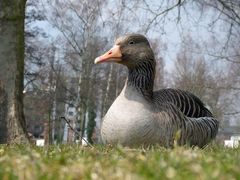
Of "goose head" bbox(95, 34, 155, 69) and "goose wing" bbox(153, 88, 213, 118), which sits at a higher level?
"goose head" bbox(95, 34, 155, 69)

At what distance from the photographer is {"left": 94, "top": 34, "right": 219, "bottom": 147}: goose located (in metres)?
6.02

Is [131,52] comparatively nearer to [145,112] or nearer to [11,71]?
[145,112]

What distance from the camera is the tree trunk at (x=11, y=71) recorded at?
31.2 feet

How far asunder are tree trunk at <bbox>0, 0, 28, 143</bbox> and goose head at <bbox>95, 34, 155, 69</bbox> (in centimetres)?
362

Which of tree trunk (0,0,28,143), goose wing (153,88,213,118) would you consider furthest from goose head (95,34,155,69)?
tree trunk (0,0,28,143)

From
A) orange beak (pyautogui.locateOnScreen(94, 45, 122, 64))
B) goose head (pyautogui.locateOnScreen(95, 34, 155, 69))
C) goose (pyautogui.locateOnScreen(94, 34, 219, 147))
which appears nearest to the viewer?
goose (pyautogui.locateOnScreen(94, 34, 219, 147))

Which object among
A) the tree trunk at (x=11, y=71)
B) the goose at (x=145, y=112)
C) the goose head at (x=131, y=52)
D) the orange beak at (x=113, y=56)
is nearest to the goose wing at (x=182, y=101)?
the goose at (x=145, y=112)

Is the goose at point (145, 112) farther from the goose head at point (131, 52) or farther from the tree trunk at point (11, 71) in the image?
the tree trunk at point (11, 71)

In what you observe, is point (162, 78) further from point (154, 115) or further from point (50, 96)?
point (154, 115)

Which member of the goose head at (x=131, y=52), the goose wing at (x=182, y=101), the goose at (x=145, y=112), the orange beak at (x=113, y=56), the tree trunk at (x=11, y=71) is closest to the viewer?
the goose at (x=145, y=112)

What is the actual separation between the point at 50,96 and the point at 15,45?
3031cm

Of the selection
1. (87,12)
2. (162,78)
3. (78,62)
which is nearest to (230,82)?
(87,12)

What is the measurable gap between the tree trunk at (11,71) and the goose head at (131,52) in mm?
3619

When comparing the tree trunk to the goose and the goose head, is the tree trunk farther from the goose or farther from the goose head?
the goose head
